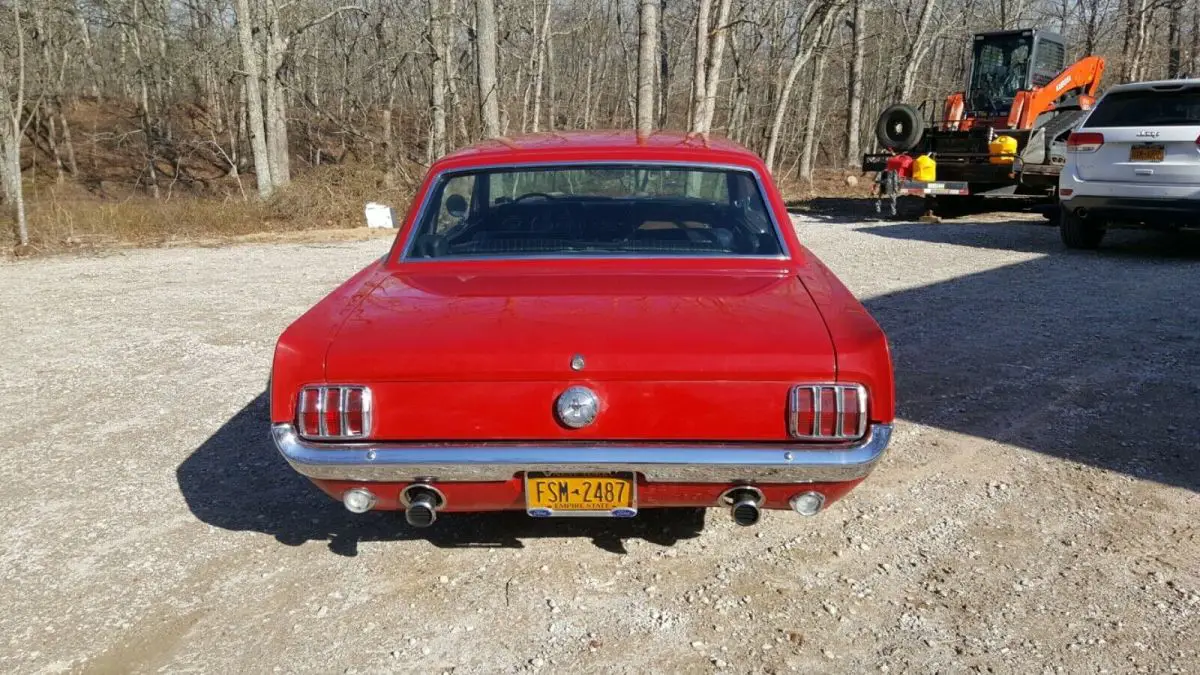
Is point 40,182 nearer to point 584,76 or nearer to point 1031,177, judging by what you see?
point 584,76

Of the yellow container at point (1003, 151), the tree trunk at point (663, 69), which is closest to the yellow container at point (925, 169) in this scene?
the yellow container at point (1003, 151)

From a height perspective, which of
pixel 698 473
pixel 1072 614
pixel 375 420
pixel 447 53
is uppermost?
pixel 447 53

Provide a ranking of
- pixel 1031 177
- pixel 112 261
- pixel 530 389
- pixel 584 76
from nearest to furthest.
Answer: pixel 530 389 < pixel 112 261 < pixel 1031 177 < pixel 584 76

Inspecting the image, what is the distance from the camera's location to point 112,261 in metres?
12.0

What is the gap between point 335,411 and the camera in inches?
106

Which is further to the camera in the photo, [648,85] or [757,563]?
[648,85]

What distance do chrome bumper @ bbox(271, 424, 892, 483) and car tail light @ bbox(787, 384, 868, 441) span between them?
5cm

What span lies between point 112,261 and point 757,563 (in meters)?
11.7

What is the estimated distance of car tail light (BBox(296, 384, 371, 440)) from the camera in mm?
2689

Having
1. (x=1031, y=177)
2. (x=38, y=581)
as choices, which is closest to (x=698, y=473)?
(x=38, y=581)

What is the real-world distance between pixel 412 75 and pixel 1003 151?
27943mm

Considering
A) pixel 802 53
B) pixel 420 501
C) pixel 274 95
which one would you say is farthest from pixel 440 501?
pixel 802 53

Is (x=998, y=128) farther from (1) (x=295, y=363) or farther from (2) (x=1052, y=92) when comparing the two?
(1) (x=295, y=363)

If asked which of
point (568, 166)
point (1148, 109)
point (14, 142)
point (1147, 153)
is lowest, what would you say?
point (568, 166)
